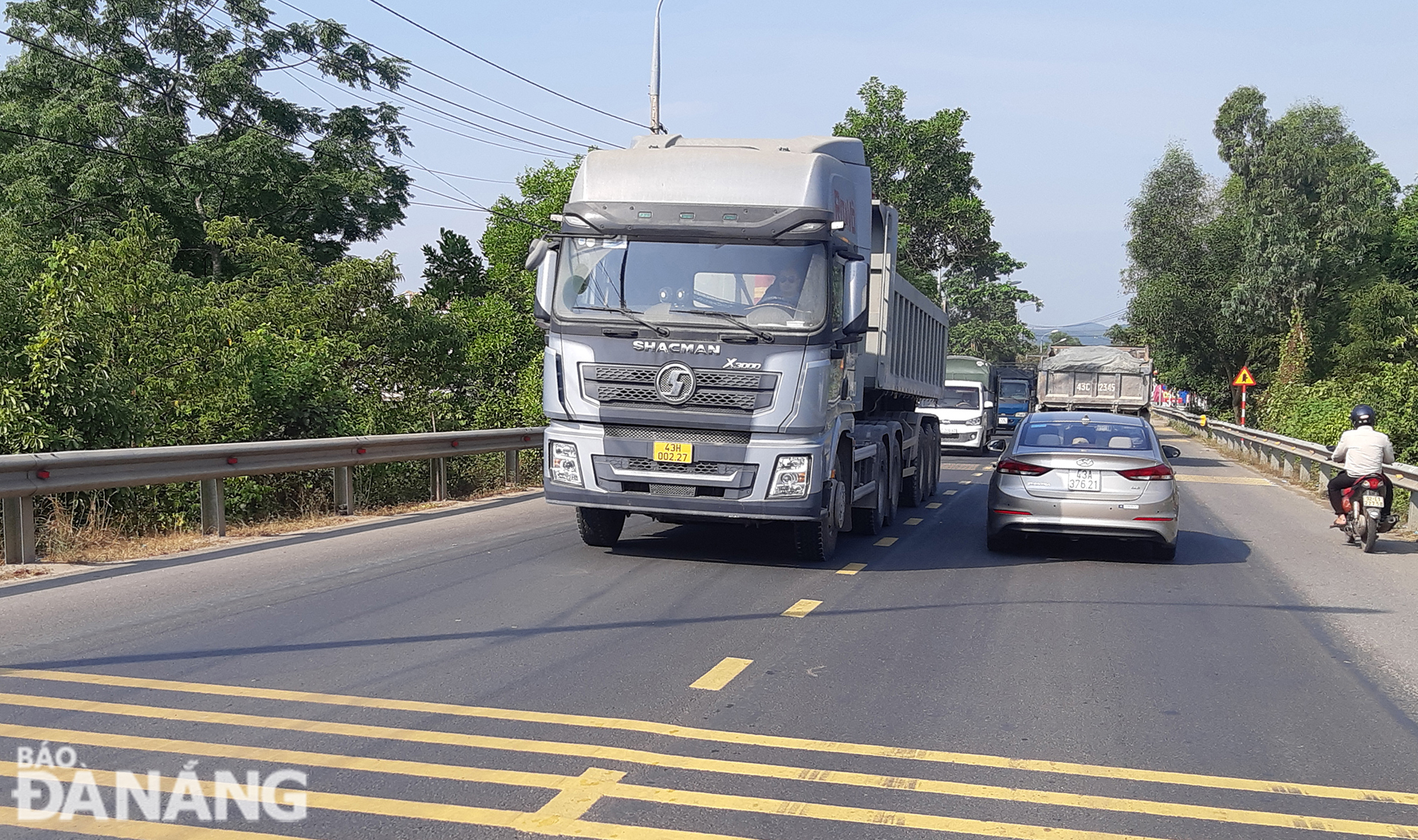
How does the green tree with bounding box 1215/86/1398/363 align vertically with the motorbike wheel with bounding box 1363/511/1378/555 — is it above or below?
above

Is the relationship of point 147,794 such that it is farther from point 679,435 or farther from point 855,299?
point 855,299

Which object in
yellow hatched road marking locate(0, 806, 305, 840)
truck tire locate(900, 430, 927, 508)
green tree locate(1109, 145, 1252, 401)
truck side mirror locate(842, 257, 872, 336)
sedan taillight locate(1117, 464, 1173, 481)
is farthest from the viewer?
green tree locate(1109, 145, 1252, 401)

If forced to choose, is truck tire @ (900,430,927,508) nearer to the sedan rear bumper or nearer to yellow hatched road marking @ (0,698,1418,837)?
the sedan rear bumper

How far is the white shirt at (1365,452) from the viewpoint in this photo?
13.3m

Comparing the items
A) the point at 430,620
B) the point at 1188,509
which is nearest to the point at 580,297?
the point at 430,620

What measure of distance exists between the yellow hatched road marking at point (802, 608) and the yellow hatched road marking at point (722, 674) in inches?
58.7

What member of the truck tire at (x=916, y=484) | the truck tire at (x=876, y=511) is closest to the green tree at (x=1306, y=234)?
the truck tire at (x=916, y=484)

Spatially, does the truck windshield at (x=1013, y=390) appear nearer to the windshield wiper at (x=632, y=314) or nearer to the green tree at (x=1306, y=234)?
the green tree at (x=1306, y=234)

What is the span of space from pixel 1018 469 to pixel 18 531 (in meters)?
8.71

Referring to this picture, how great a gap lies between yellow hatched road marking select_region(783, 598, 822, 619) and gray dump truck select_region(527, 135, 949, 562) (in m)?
1.29

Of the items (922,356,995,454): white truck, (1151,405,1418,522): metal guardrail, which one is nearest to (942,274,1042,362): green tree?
(1151,405,1418,522): metal guardrail

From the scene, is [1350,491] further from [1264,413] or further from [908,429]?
[1264,413]

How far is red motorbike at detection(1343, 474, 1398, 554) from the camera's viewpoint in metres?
13.1

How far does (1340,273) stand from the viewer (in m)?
53.8
